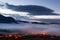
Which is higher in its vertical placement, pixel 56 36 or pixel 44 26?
pixel 44 26

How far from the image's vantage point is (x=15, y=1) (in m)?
2.61

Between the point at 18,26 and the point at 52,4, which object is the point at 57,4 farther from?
the point at 18,26

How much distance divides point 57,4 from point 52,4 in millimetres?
82

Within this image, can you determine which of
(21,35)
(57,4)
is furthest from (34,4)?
(21,35)

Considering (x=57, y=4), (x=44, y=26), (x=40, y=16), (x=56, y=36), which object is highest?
(x=57, y=4)

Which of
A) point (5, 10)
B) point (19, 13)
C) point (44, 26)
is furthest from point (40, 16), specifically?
point (5, 10)

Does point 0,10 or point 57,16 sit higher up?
point 0,10

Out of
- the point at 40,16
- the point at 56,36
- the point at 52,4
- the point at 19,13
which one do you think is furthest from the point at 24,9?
the point at 56,36

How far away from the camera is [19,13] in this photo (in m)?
2.68

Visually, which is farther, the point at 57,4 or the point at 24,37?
the point at 24,37

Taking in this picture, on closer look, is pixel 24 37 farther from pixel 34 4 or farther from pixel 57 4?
pixel 57 4

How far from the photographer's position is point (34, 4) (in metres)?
2.66

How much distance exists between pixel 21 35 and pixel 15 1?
1.88 ft

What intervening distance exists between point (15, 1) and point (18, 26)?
41 centimetres
